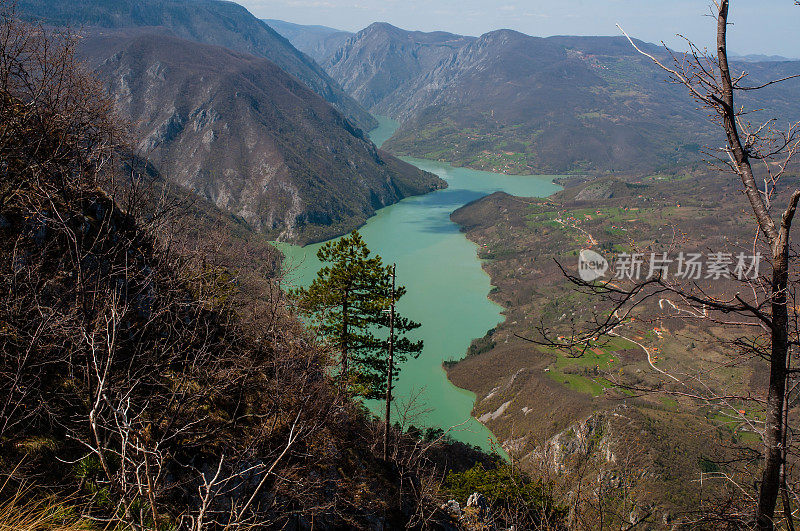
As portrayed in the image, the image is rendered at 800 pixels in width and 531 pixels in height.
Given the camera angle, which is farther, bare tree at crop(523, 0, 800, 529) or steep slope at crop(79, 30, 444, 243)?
steep slope at crop(79, 30, 444, 243)

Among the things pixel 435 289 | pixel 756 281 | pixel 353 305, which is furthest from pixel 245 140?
pixel 756 281

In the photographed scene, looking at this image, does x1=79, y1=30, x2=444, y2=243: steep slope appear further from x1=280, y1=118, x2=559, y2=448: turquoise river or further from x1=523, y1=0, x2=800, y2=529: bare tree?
x1=523, y1=0, x2=800, y2=529: bare tree

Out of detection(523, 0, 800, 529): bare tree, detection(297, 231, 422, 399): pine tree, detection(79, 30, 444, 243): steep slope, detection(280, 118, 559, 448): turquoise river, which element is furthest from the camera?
detection(79, 30, 444, 243): steep slope

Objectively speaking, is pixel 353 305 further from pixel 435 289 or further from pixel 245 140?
pixel 245 140

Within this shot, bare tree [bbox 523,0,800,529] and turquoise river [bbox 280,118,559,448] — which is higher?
bare tree [bbox 523,0,800,529]

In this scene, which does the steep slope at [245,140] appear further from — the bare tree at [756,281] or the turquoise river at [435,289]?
the bare tree at [756,281]

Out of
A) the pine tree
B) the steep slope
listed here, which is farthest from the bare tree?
the steep slope
